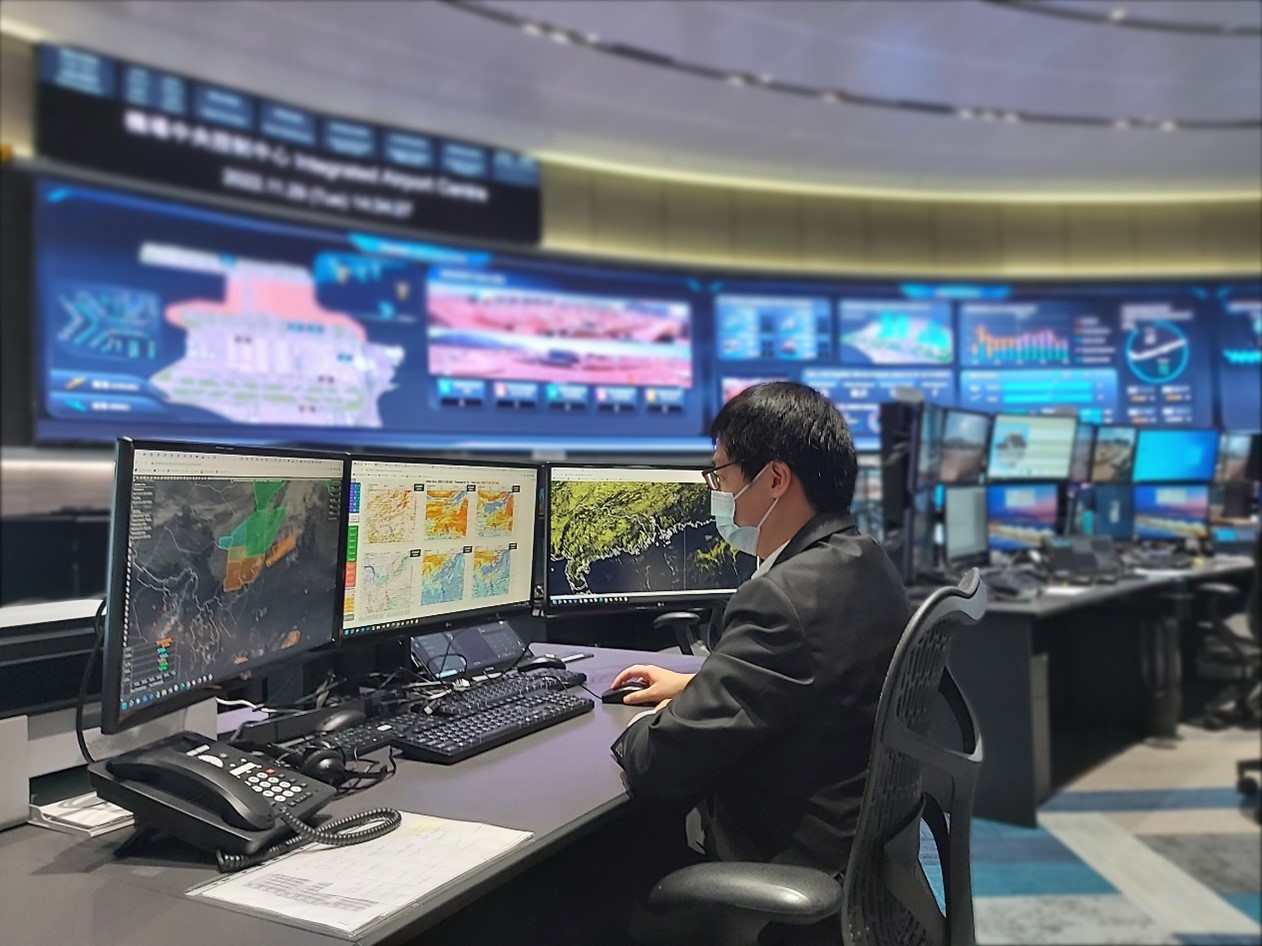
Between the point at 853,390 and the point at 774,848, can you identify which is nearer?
the point at 774,848

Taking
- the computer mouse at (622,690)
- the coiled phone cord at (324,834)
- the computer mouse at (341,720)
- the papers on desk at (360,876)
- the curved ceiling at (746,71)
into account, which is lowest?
the papers on desk at (360,876)

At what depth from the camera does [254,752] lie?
Result: 121 centimetres

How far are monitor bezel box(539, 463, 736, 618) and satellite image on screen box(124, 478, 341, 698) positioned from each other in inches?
22.8

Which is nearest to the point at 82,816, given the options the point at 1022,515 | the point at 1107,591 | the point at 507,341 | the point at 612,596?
the point at 612,596

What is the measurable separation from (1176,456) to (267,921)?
516 cm

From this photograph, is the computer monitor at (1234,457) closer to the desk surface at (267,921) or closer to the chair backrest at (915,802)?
the chair backrest at (915,802)

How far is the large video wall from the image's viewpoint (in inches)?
164

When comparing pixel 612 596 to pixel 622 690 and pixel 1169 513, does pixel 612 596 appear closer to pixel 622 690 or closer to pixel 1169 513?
pixel 622 690

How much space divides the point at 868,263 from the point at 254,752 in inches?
245

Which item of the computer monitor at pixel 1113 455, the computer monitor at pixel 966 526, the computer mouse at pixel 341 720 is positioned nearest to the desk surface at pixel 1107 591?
the computer monitor at pixel 966 526

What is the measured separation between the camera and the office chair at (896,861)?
1.06 meters

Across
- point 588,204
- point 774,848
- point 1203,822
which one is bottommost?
point 1203,822

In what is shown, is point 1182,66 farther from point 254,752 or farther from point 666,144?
point 254,752

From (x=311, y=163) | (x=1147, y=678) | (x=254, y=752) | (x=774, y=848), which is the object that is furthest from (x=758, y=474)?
(x=311, y=163)
